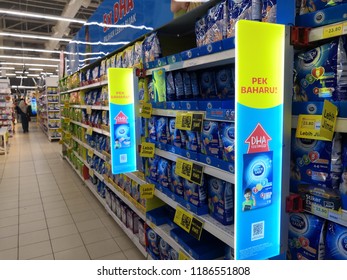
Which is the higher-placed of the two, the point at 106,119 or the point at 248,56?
the point at 248,56

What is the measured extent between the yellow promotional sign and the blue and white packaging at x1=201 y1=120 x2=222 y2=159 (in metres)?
0.50

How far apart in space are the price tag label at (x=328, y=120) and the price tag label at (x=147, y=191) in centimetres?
159

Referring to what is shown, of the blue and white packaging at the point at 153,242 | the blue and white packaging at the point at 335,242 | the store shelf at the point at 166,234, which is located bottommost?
the blue and white packaging at the point at 153,242

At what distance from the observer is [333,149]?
1255 mm

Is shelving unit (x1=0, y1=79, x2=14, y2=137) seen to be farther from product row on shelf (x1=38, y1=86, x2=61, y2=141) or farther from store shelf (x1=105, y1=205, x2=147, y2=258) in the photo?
store shelf (x1=105, y1=205, x2=147, y2=258)

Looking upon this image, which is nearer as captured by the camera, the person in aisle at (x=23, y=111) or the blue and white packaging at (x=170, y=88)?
the blue and white packaging at (x=170, y=88)

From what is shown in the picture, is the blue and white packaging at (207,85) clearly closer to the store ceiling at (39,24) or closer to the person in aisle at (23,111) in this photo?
the store ceiling at (39,24)

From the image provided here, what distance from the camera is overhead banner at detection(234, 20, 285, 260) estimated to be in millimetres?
1167

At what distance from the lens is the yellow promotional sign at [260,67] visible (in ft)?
3.77

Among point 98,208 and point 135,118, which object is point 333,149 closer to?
point 135,118

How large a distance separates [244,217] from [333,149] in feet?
1.60

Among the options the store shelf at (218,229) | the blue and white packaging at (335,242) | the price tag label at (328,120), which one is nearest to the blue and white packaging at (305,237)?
the blue and white packaging at (335,242)
